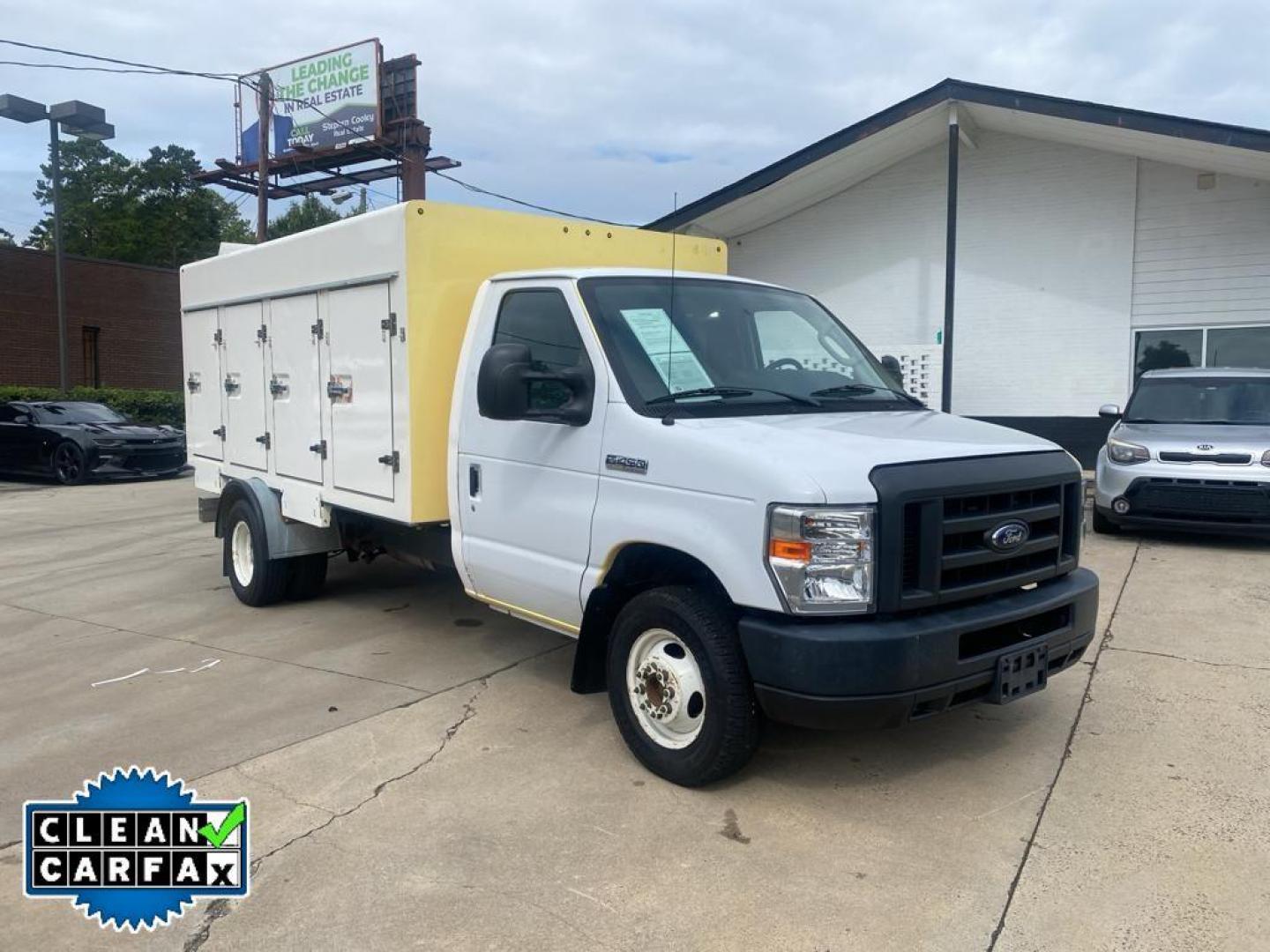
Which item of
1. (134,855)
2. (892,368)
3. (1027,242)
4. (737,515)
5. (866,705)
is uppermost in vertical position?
(1027,242)

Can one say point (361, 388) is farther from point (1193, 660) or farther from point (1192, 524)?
point (1192, 524)

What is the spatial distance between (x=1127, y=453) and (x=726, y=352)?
21.1 ft

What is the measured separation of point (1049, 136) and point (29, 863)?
1472 cm

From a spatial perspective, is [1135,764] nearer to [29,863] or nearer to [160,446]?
[29,863]

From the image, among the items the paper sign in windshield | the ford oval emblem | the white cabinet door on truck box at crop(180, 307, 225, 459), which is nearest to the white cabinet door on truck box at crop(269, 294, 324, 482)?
the white cabinet door on truck box at crop(180, 307, 225, 459)

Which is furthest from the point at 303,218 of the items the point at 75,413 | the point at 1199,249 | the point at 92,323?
the point at 1199,249

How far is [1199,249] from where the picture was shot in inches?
529

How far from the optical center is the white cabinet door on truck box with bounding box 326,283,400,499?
18.5ft

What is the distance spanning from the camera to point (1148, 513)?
927 cm

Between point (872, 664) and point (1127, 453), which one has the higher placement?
point (1127, 453)

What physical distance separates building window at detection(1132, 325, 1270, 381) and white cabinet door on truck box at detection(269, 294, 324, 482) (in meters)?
11.6

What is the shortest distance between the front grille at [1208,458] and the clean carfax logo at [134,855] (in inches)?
338

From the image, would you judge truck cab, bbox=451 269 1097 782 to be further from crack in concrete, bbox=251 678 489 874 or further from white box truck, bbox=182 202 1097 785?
crack in concrete, bbox=251 678 489 874

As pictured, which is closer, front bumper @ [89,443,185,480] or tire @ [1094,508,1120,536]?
tire @ [1094,508,1120,536]
